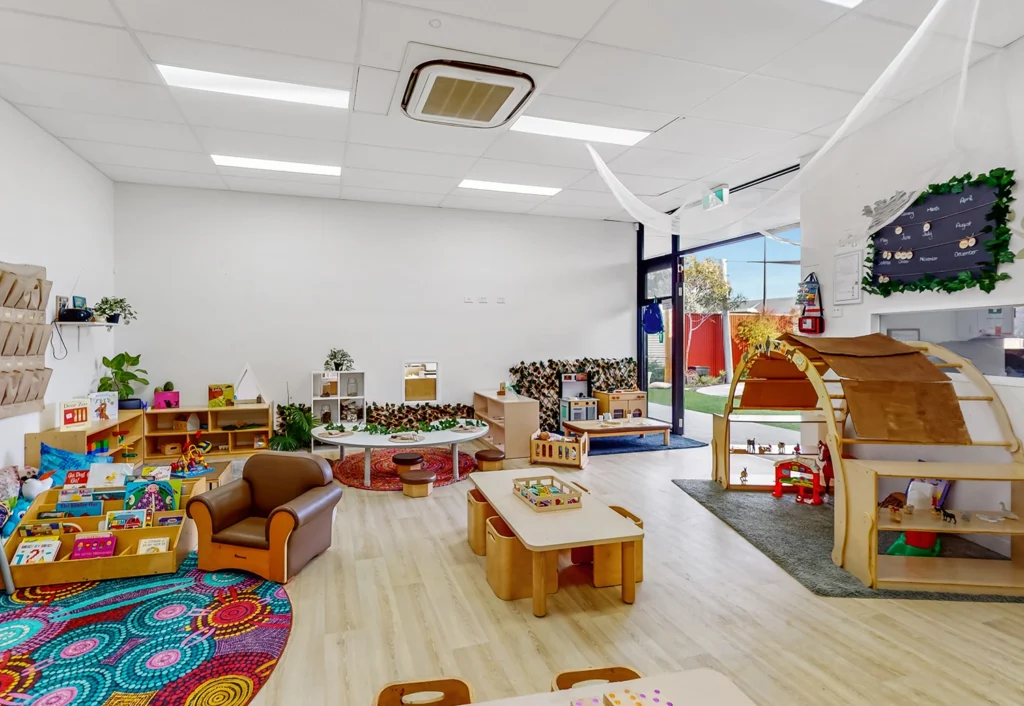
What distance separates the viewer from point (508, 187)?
6.68 m

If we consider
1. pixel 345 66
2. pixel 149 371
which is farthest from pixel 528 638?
pixel 149 371

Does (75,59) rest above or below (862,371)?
above

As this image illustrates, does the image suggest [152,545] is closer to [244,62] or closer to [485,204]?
[244,62]

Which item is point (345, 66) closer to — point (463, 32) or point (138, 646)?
point (463, 32)

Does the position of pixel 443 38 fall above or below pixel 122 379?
above

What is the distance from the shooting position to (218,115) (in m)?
4.48

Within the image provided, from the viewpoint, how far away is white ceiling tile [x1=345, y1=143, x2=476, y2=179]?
17.6ft

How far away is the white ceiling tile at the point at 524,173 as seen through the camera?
5.78 m

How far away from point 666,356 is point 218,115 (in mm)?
6410

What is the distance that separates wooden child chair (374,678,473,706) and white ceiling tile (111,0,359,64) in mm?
3226

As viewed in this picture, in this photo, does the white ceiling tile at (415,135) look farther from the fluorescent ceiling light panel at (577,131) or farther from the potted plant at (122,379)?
the potted plant at (122,379)

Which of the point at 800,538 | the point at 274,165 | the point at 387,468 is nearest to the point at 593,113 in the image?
the point at 274,165

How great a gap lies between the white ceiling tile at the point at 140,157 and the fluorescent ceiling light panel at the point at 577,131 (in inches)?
132

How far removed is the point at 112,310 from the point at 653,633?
19.9 feet
